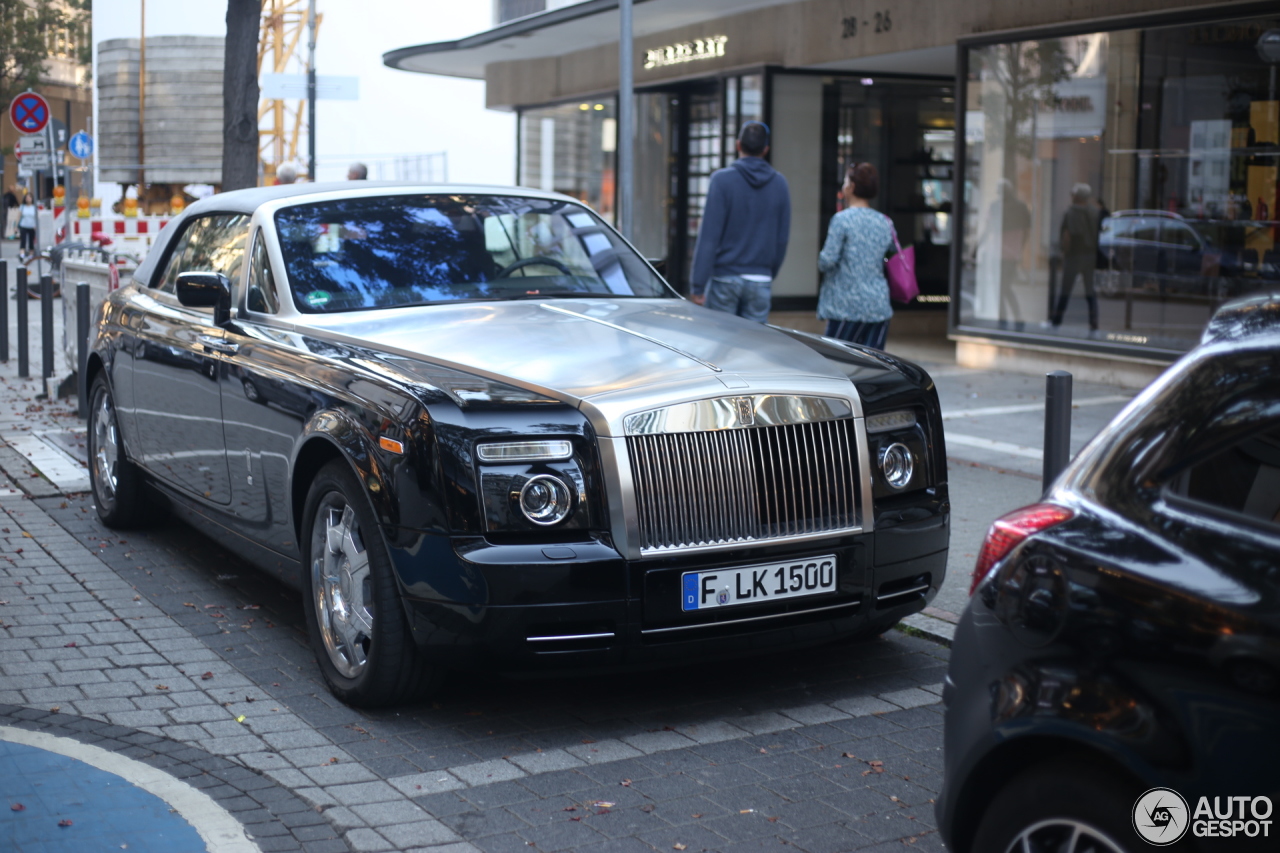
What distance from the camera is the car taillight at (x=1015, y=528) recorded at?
263 centimetres

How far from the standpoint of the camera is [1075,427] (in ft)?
35.0

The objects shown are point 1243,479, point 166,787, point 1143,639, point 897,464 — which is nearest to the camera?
point 1143,639

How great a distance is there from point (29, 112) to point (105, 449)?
15311 millimetres

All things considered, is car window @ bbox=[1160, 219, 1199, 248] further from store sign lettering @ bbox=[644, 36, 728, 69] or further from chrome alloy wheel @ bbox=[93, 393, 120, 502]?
chrome alloy wheel @ bbox=[93, 393, 120, 502]

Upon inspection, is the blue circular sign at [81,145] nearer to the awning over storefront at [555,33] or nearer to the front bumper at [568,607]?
the awning over storefront at [555,33]

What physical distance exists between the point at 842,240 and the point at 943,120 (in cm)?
1071

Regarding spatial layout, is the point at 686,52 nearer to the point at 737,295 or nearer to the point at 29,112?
the point at 29,112

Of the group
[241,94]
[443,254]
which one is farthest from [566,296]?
[241,94]

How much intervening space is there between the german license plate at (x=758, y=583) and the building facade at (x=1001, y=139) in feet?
29.3

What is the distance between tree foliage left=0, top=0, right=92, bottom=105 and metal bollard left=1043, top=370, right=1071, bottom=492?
61.6m

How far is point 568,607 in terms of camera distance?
416cm

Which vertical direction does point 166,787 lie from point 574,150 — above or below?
below

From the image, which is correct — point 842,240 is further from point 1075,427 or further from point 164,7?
point 164,7

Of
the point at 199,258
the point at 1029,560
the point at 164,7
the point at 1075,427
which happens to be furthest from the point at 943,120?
the point at 164,7
